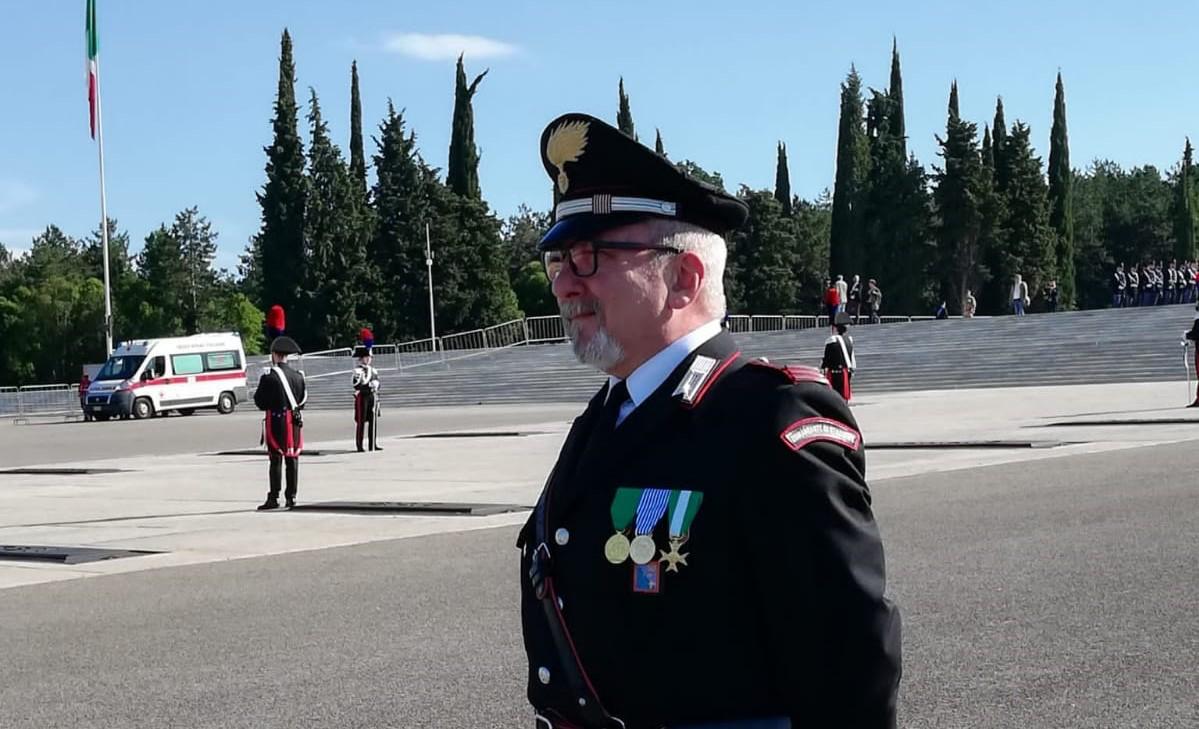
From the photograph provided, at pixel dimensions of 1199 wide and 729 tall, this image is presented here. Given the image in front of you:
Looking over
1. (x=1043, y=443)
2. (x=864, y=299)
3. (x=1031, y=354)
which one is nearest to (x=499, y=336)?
(x=864, y=299)

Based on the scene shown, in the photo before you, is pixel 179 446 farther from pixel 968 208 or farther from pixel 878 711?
pixel 968 208

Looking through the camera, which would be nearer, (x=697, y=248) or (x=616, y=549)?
(x=616, y=549)

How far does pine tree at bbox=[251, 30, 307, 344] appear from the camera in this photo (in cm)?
7619

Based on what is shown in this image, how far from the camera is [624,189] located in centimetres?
268

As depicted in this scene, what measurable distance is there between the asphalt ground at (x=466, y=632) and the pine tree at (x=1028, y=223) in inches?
2644

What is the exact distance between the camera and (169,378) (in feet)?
158

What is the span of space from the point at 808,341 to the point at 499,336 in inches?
649

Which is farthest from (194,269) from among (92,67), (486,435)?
(486,435)

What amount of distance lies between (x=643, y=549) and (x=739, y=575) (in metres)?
0.15

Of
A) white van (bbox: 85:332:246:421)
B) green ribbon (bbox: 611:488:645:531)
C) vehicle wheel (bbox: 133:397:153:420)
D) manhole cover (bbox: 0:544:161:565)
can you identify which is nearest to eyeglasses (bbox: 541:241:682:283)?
green ribbon (bbox: 611:488:645:531)

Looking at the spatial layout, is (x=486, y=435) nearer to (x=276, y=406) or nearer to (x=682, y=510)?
(x=276, y=406)

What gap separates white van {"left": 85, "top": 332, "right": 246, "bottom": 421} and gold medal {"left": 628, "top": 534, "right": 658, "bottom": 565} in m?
46.4

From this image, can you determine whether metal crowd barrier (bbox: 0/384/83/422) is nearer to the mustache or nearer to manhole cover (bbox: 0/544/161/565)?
manhole cover (bbox: 0/544/161/565)

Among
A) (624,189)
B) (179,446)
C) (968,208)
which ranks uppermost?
(968,208)
